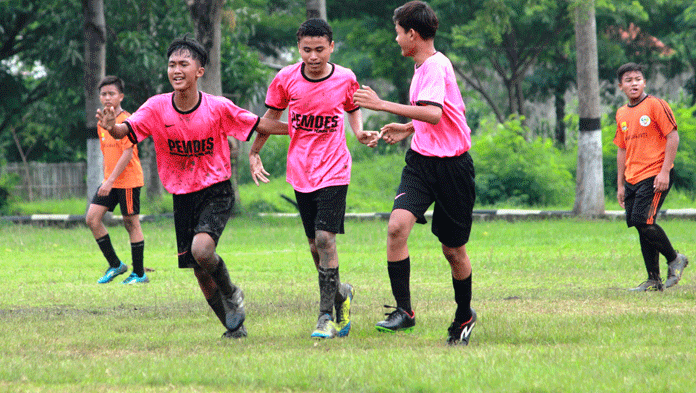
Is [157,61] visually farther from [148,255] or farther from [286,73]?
[286,73]

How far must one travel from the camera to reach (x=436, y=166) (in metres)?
5.36

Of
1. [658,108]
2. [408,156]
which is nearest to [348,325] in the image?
[408,156]

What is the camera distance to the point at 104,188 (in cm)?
883

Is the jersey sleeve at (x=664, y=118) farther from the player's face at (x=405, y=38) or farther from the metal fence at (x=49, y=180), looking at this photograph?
the metal fence at (x=49, y=180)

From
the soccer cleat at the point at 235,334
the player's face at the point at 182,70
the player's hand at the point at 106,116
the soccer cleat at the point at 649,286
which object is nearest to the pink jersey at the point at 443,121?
the player's face at the point at 182,70

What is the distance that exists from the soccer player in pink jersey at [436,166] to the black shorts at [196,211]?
112 cm

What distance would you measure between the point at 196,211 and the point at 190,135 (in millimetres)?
505

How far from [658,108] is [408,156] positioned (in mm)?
3409

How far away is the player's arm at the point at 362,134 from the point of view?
563cm

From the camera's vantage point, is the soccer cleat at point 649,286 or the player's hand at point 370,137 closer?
the player's hand at point 370,137

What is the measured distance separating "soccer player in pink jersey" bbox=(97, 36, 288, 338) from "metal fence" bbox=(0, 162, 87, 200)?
24162 mm

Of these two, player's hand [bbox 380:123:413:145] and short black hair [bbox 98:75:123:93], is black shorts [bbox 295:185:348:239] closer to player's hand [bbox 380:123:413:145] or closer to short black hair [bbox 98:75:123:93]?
player's hand [bbox 380:123:413:145]

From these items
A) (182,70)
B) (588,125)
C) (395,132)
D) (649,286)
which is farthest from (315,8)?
(395,132)

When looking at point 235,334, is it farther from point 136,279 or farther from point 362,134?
point 136,279
